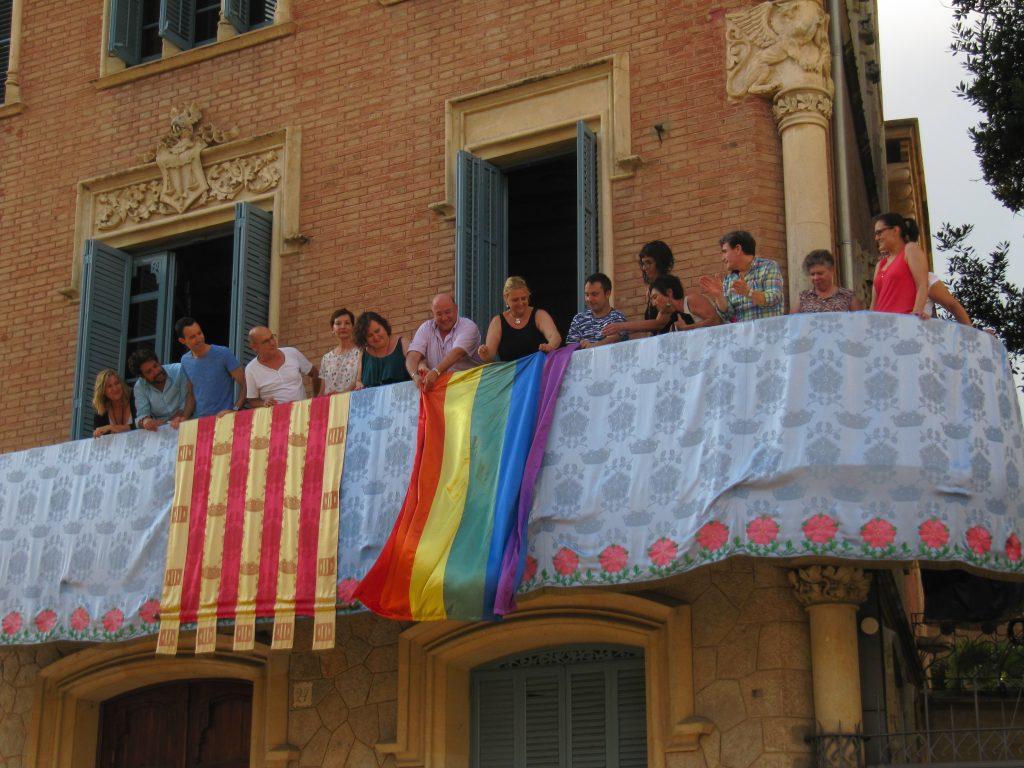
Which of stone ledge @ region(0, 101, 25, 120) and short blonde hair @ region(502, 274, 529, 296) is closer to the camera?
short blonde hair @ region(502, 274, 529, 296)

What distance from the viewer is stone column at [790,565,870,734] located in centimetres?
972

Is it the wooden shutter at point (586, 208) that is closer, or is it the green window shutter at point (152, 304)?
the wooden shutter at point (586, 208)

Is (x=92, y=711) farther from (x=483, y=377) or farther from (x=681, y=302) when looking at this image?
(x=681, y=302)

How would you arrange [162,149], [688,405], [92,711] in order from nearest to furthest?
[688,405], [92,711], [162,149]

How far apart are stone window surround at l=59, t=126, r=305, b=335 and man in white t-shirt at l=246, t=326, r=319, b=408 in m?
1.06

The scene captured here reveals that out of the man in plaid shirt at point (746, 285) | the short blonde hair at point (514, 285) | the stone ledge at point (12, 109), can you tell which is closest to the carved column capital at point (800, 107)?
the man in plaid shirt at point (746, 285)

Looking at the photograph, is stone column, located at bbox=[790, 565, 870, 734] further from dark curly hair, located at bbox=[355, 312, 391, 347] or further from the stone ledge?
the stone ledge

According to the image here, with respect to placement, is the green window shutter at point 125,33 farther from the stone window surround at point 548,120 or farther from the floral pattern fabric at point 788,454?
the floral pattern fabric at point 788,454

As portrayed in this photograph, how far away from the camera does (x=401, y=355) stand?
11492 millimetres

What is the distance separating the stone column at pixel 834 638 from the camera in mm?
9719

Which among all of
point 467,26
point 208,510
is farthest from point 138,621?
point 467,26

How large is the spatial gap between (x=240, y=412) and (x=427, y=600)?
92.4 inches

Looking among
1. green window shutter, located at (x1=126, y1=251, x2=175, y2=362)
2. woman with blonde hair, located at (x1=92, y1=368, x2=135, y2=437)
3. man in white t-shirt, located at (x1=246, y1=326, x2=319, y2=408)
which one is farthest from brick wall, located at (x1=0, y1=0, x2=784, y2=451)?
woman with blonde hair, located at (x1=92, y1=368, x2=135, y2=437)

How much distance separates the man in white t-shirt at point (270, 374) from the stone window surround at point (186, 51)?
319 centimetres
